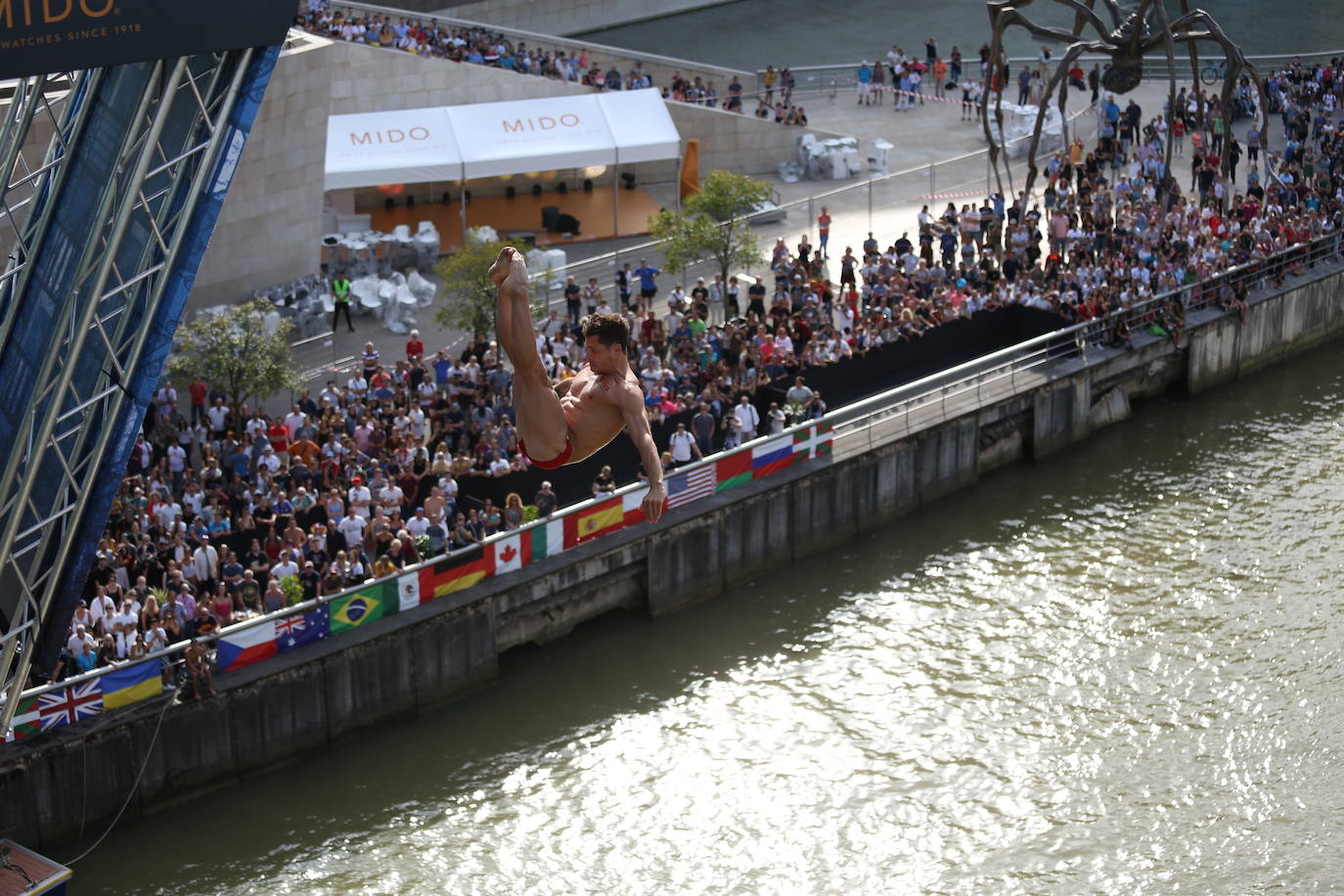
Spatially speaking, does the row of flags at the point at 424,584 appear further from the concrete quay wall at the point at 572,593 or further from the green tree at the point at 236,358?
the green tree at the point at 236,358

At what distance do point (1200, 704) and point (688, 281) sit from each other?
63.9 ft

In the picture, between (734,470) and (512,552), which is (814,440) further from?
(512,552)

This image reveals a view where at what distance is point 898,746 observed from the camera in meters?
37.6

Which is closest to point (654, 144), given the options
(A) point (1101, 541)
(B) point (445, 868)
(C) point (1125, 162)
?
(C) point (1125, 162)

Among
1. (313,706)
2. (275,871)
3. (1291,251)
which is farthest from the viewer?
(1291,251)

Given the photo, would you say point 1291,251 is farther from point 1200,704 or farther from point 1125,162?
point 1200,704

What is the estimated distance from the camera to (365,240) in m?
54.7

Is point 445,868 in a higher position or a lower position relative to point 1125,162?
lower

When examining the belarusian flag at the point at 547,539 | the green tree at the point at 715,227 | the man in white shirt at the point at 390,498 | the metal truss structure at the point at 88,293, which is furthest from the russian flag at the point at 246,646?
the green tree at the point at 715,227

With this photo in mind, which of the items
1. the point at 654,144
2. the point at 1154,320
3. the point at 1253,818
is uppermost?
the point at 654,144

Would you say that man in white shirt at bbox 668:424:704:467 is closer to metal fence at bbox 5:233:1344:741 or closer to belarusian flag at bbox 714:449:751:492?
metal fence at bbox 5:233:1344:741

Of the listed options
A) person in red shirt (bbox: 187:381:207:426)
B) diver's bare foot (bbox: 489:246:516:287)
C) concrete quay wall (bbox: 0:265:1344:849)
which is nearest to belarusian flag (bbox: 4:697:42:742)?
concrete quay wall (bbox: 0:265:1344:849)

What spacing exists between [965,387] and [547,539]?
12.3 metres

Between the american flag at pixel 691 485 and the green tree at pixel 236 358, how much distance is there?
8.23 meters
